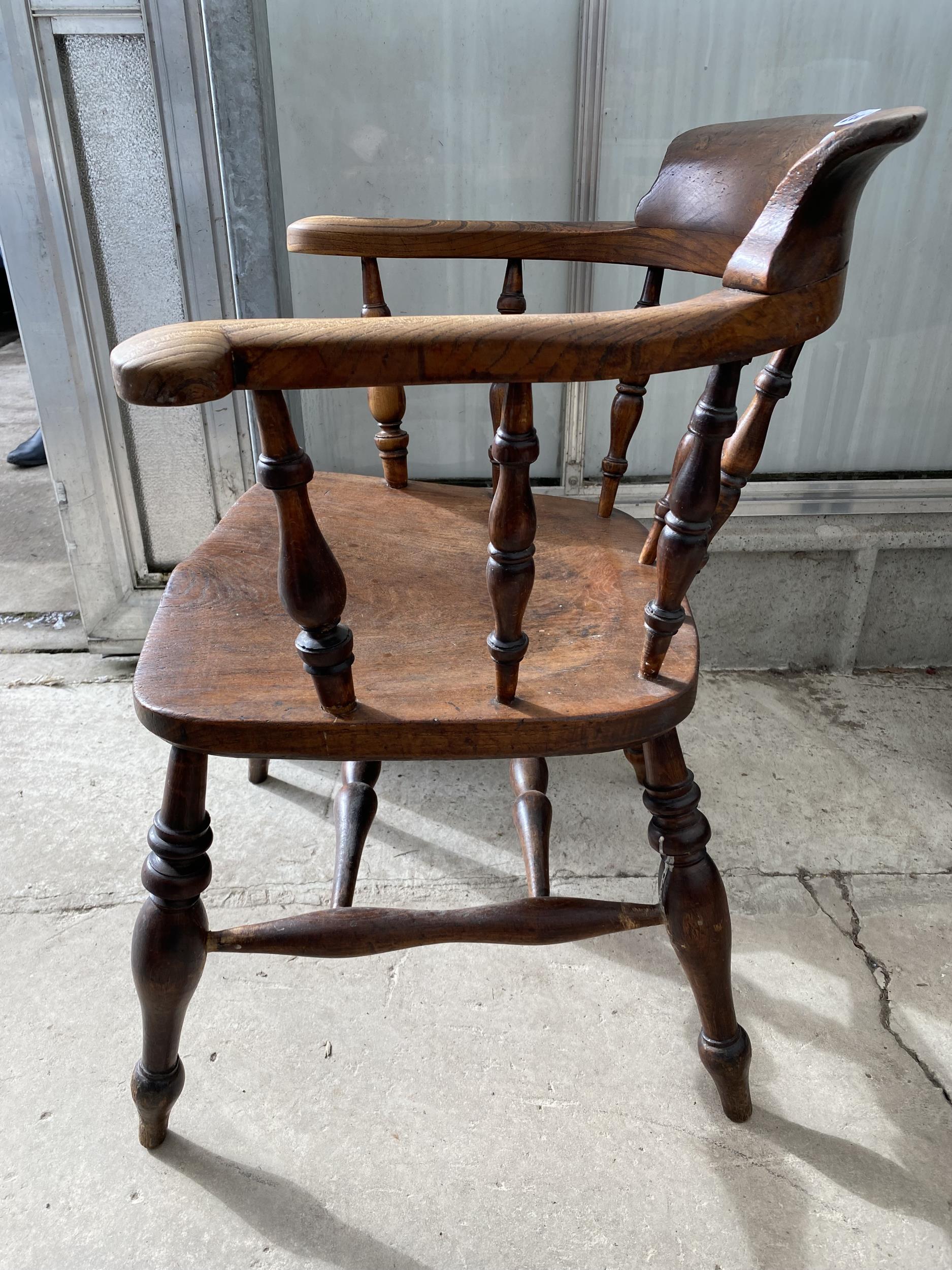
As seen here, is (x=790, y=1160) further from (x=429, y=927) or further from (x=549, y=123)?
(x=549, y=123)

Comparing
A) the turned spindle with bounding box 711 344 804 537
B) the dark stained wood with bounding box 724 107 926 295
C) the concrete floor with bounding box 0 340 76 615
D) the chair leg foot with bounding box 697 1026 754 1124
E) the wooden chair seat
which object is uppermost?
the dark stained wood with bounding box 724 107 926 295

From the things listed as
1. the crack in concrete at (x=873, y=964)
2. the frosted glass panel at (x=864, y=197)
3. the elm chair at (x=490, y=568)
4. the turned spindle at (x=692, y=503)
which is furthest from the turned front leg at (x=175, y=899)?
the frosted glass panel at (x=864, y=197)

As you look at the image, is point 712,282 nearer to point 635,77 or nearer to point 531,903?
point 635,77

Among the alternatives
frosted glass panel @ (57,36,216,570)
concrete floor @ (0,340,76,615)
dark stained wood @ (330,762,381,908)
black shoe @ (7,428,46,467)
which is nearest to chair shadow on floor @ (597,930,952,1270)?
dark stained wood @ (330,762,381,908)

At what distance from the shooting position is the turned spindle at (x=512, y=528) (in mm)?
601

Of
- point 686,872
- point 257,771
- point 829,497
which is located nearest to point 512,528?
point 686,872

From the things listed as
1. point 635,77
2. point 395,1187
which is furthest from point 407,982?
point 635,77

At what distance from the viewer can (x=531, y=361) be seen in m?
0.59

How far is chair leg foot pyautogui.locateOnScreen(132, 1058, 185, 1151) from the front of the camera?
0.89 metres

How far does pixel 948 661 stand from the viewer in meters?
1.81

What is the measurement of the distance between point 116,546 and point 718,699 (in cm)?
112

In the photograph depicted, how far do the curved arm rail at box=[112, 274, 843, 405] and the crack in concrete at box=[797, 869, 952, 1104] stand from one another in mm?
812

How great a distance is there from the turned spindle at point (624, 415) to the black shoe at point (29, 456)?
2233mm

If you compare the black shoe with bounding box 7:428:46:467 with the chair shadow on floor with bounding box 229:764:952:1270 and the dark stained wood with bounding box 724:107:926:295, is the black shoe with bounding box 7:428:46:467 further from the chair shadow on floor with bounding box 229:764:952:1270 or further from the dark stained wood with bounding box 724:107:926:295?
the dark stained wood with bounding box 724:107:926:295
